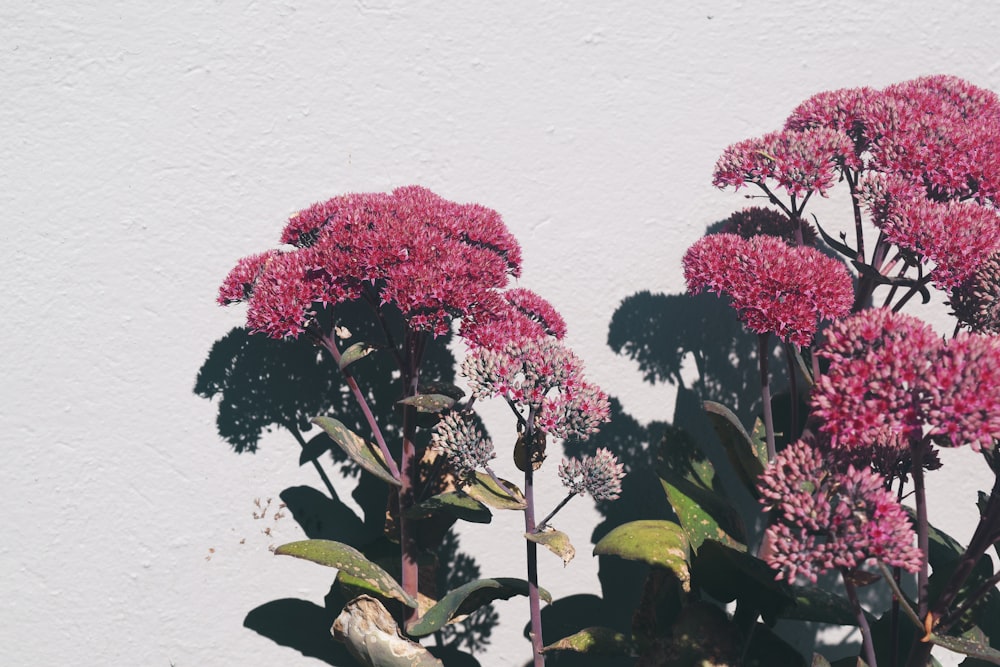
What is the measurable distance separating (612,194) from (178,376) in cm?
95

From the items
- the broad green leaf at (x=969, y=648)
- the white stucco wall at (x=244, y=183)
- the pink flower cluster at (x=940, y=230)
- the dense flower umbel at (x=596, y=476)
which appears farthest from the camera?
the white stucco wall at (x=244, y=183)

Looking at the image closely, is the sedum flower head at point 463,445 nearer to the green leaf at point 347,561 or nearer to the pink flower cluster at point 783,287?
the green leaf at point 347,561

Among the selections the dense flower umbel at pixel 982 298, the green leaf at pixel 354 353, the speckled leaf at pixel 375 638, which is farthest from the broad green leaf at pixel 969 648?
the green leaf at pixel 354 353

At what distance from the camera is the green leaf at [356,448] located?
125cm

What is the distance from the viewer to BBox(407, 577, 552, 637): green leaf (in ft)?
3.99

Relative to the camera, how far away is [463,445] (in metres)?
1.18

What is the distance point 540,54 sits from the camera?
1.54 m

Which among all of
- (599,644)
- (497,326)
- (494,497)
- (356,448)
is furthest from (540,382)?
(599,644)

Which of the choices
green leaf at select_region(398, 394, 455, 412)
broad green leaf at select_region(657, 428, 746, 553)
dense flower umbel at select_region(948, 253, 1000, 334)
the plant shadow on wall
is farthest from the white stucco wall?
dense flower umbel at select_region(948, 253, 1000, 334)

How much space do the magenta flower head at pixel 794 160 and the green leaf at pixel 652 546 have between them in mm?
→ 607

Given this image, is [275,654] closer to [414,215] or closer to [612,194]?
[414,215]

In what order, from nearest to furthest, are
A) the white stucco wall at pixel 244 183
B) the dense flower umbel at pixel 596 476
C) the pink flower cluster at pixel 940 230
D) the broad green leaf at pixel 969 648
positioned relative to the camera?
the broad green leaf at pixel 969 648 < the pink flower cluster at pixel 940 230 < the dense flower umbel at pixel 596 476 < the white stucco wall at pixel 244 183

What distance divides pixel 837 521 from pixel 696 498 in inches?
15.5

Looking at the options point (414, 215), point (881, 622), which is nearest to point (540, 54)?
point (414, 215)
